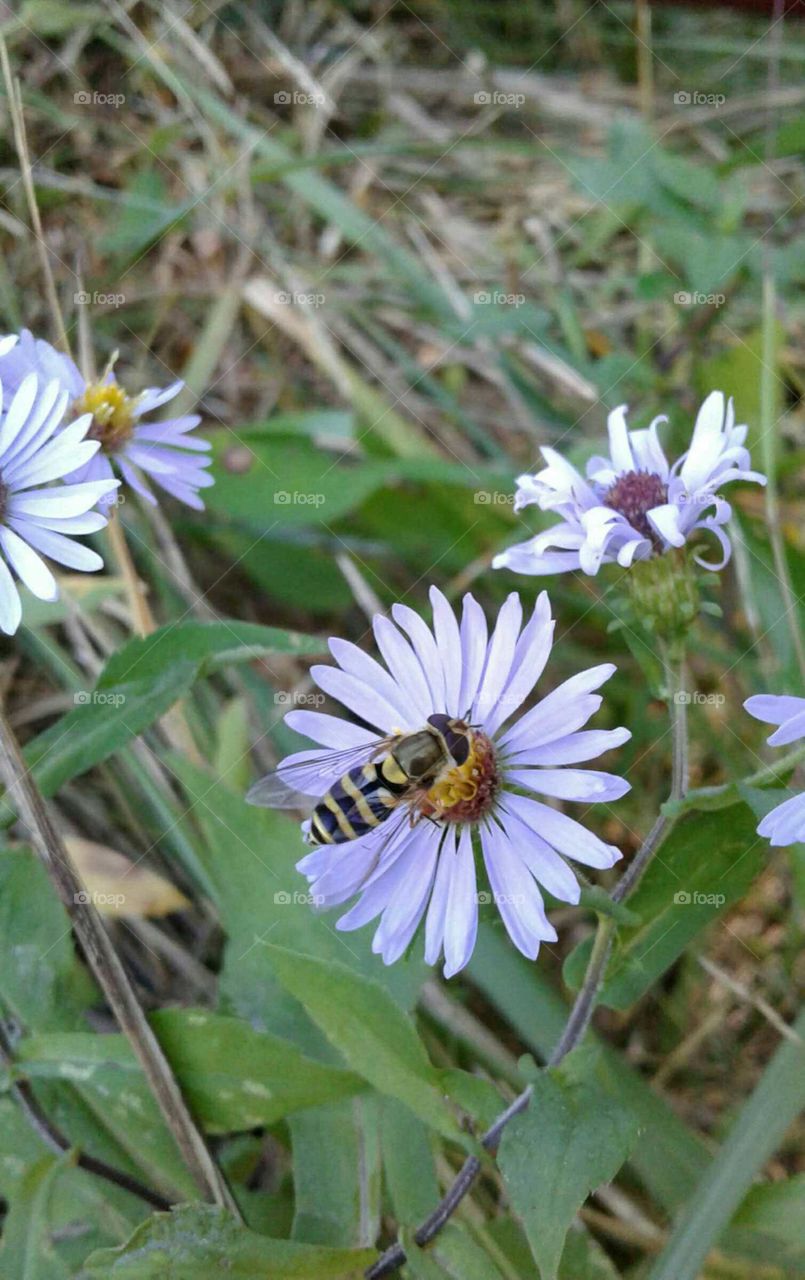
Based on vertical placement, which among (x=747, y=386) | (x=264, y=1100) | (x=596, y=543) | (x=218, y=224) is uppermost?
(x=747, y=386)

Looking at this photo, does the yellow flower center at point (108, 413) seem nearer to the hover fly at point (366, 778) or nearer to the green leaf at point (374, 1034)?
the hover fly at point (366, 778)

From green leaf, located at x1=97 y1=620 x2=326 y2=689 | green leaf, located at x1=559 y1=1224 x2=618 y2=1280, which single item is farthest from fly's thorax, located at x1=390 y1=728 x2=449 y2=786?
green leaf, located at x1=559 y1=1224 x2=618 y2=1280

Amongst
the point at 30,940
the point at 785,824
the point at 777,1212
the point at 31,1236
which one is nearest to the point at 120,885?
the point at 30,940

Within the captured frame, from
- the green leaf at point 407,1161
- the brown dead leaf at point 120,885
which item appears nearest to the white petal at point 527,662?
the green leaf at point 407,1161

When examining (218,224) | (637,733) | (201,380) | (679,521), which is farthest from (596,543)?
(218,224)

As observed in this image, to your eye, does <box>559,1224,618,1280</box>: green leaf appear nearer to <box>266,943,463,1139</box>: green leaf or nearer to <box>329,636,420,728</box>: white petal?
<box>266,943,463,1139</box>: green leaf

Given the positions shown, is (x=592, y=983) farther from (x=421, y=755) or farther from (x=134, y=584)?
(x=134, y=584)

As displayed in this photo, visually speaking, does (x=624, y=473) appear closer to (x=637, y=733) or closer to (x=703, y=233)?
(x=637, y=733)
